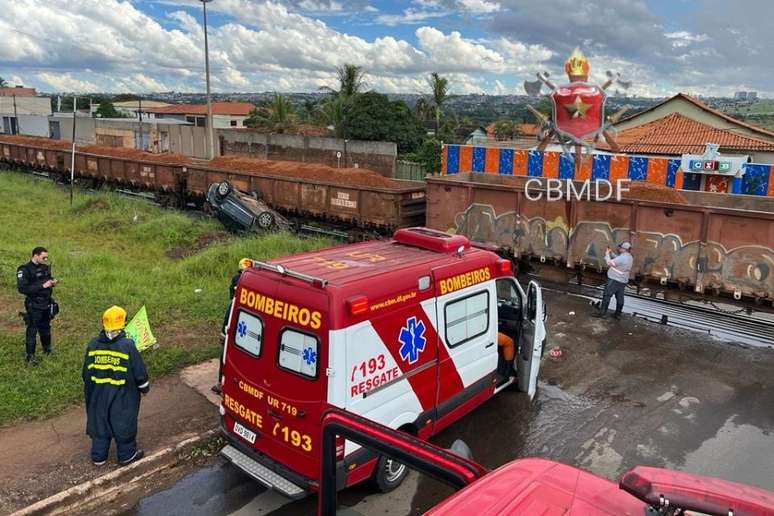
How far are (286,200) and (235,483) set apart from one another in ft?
39.6

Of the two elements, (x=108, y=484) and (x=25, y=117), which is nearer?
(x=108, y=484)

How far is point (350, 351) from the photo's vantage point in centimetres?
452

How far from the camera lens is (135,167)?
2191 cm

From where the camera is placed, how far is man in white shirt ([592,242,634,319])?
987cm

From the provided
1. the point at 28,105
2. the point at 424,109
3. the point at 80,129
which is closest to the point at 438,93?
the point at 424,109

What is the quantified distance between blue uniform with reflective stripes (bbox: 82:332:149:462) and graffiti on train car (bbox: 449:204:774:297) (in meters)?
8.44

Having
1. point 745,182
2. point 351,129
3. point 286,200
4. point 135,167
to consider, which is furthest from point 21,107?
point 745,182

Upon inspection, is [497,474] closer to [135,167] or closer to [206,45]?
[135,167]

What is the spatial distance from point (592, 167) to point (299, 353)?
19340mm

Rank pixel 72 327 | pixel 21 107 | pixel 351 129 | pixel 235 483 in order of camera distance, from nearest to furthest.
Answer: pixel 235 483 → pixel 72 327 → pixel 351 129 → pixel 21 107

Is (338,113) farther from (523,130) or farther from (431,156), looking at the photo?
(523,130)

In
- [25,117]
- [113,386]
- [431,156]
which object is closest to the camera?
[113,386]

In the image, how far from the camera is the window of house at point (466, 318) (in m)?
5.56

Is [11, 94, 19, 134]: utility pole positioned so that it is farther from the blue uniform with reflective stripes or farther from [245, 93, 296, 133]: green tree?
the blue uniform with reflective stripes
